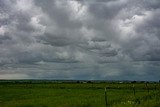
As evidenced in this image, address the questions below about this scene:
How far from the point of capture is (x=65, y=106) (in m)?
27.2

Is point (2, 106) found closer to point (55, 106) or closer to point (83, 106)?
point (55, 106)

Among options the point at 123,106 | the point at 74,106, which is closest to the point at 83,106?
the point at 74,106

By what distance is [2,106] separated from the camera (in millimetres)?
29031

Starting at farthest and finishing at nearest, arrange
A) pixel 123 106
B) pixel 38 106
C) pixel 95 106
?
1. pixel 38 106
2. pixel 95 106
3. pixel 123 106

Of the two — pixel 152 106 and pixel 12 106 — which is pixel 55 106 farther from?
pixel 152 106

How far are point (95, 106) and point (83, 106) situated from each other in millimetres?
1138

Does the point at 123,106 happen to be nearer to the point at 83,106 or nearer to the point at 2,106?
the point at 83,106

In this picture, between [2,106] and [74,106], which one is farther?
[2,106]

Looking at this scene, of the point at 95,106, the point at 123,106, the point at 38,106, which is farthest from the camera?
the point at 38,106

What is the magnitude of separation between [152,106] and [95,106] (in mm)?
4976

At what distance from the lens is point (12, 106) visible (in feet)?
94.9

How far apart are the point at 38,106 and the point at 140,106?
390 inches

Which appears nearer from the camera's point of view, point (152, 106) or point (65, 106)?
point (152, 106)

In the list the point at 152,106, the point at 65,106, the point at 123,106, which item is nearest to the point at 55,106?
the point at 65,106
